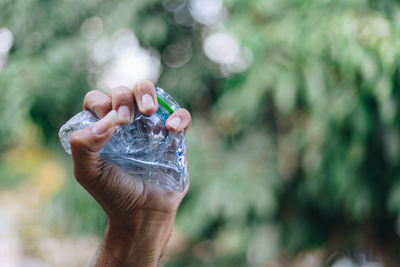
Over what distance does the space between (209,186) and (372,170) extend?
73cm

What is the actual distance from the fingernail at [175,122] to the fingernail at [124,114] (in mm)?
82

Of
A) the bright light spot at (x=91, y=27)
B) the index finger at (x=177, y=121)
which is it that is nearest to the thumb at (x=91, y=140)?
the index finger at (x=177, y=121)

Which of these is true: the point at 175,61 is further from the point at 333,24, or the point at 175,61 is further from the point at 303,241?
the point at 303,241

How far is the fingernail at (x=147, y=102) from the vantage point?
2.76 ft

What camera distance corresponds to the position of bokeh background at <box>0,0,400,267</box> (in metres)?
1.71

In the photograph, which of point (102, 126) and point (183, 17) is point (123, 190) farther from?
point (183, 17)

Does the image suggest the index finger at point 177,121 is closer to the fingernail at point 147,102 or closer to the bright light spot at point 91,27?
the fingernail at point 147,102

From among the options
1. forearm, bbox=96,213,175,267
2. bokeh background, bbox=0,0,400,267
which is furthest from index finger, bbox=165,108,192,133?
bokeh background, bbox=0,0,400,267

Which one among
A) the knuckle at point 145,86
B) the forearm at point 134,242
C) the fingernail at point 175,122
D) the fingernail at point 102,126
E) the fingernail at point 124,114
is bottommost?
the forearm at point 134,242

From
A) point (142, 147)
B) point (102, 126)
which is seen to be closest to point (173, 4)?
point (142, 147)

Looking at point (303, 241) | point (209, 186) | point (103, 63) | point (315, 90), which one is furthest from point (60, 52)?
point (303, 241)

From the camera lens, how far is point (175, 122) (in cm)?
88

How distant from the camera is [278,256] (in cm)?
230

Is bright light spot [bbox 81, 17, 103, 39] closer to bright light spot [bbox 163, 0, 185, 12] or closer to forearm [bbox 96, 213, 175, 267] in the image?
bright light spot [bbox 163, 0, 185, 12]
